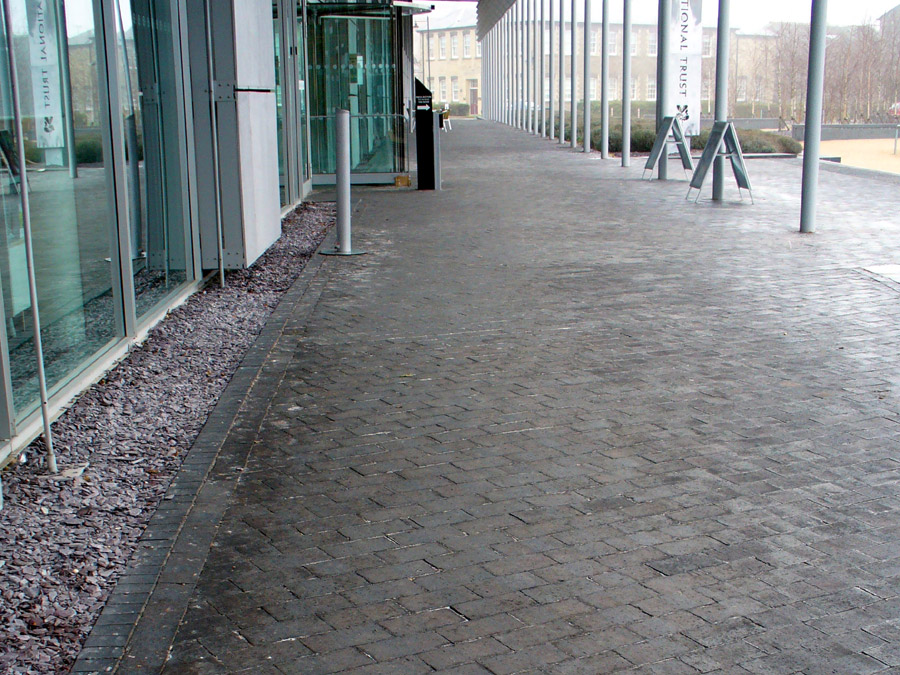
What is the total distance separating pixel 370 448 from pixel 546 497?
970 millimetres

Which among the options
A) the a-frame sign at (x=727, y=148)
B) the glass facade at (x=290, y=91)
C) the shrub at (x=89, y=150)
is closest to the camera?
the shrub at (x=89, y=150)

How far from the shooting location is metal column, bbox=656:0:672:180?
1827cm

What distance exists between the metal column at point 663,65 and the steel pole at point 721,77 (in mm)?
3533

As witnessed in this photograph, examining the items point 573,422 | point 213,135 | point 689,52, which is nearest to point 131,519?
point 573,422

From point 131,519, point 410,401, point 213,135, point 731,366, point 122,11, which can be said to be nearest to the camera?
point 131,519

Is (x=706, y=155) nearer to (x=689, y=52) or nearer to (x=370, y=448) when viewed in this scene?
(x=689, y=52)

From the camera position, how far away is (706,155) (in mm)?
14422

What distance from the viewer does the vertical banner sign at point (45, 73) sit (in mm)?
4953

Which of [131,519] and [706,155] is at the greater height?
[706,155]

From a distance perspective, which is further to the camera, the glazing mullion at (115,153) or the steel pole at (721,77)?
the steel pole at (721,77)

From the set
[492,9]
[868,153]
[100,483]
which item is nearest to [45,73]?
[100,483]

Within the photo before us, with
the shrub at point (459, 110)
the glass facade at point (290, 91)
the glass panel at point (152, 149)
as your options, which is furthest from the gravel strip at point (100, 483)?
the shrub at point (459, 110)

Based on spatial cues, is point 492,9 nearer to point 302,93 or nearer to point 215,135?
point 302,93

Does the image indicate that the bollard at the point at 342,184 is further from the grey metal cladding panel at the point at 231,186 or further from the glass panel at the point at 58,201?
the glass panel at the point at 58,201
